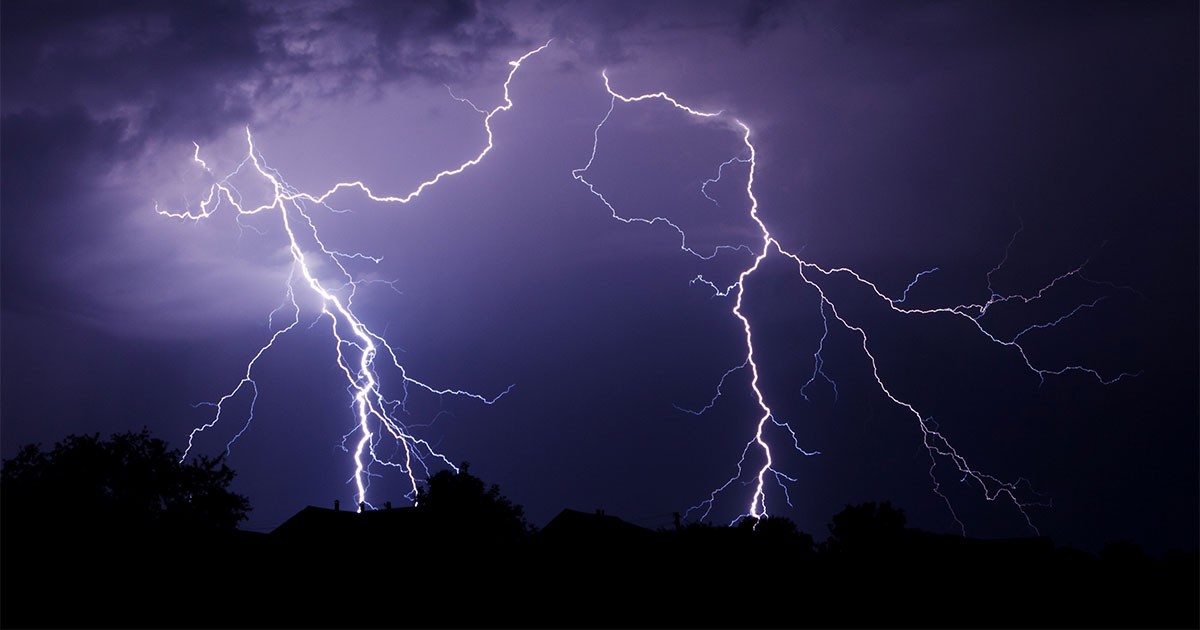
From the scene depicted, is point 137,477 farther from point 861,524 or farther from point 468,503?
point 861,524

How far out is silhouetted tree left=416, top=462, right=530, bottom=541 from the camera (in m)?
19.0

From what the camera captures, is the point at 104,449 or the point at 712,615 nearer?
the point at 712,615

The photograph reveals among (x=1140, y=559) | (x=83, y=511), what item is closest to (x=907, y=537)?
(x=1140, y=559)

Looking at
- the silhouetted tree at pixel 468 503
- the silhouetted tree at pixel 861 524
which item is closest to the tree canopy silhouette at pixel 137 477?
the silhouetted tree at pixel 468 503

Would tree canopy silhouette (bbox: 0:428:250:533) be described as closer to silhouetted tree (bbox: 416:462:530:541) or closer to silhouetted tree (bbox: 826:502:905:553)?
silhouetted tree (bbox: 416:462:530:541)

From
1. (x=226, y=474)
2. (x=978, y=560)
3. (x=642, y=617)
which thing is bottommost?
(x=642, y=617)

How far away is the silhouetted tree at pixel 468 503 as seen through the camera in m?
19.0

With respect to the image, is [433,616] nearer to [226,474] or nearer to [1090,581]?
[1090,581]

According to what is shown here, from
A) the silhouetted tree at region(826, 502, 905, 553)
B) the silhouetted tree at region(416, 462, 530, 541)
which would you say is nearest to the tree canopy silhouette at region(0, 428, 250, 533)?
the silhouetted tree at region(416, 462, 530, 541)

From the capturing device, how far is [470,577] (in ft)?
39.9

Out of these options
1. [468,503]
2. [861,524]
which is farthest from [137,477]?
[861,524]

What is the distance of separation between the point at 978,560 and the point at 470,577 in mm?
8833

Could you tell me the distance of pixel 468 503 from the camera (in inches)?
776

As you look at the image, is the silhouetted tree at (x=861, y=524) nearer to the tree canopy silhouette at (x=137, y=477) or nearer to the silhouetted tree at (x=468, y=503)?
the silhouetted tree at (x=468, y=503)
